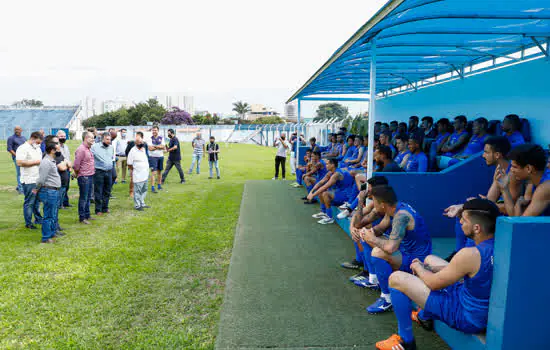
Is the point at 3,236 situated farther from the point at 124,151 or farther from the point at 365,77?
the point at 365,77

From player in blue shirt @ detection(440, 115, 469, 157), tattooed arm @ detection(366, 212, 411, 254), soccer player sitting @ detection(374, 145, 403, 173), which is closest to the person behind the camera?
tattooed arm @ detection(366, 212, 411, 254)

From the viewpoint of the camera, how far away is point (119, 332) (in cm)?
360

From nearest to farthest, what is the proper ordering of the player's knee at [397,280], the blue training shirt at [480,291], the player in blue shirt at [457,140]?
1. the blue training shirt at [480,291]
2. the player's knee at [397,280]
3. the player in blue shirt at [457,140]

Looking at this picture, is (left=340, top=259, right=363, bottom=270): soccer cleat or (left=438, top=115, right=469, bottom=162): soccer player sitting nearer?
(left=340, top=259, right=363, bottom=270): soccer cleat

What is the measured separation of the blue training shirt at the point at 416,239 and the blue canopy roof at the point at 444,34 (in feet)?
6.01

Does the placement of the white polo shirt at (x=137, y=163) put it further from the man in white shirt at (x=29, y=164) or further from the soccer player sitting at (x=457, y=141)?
the soccer player sitting at (x=457, y=141)

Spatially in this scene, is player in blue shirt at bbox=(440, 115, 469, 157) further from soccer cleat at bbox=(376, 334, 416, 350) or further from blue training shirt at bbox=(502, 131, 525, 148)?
soccer cleat at bbox=(376, 334, 416, 350)

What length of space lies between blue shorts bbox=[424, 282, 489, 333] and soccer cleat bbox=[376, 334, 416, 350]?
13.2 inches

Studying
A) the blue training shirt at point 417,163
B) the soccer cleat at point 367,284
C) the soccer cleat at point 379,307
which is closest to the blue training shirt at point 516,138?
the blue training shirt at point 417,163

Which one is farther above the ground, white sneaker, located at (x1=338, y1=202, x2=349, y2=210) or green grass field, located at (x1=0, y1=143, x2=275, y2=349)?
white sneaker, located at (x1=338, y1=202, x2=349, y2=210)

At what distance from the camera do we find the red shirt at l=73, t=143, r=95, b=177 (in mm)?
7387

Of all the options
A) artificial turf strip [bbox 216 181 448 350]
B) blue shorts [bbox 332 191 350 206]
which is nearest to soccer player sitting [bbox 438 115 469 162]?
blue shorts [bbox 332 191 350 206]

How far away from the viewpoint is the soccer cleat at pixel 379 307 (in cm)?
383

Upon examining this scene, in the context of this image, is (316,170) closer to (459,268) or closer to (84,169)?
(84,169)
